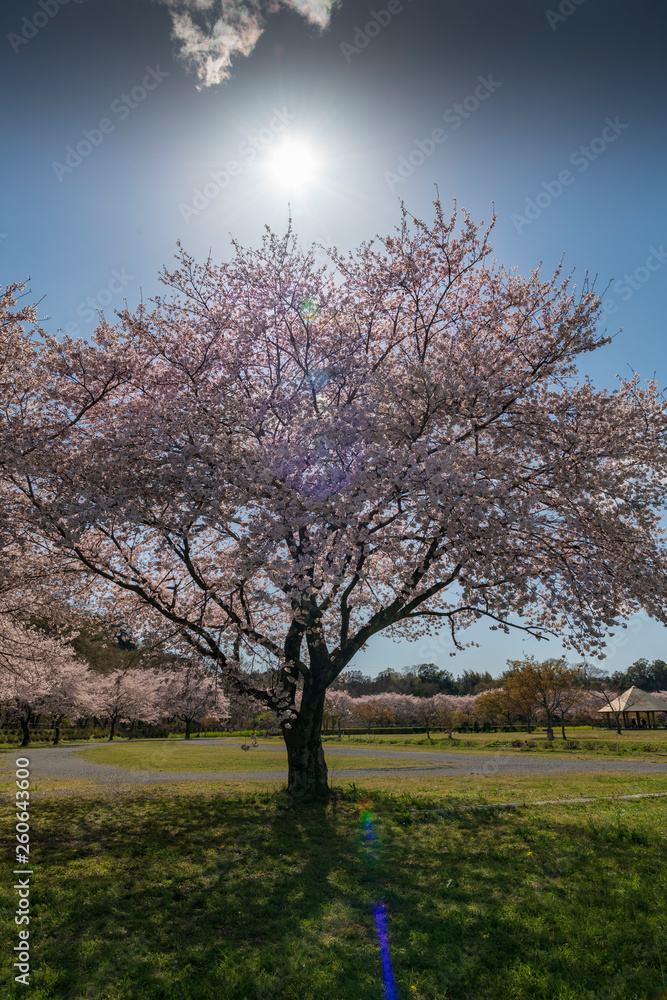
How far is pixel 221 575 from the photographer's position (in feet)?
44.8

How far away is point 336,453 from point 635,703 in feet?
217

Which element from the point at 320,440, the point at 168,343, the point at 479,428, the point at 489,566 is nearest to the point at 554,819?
the point at 489,566

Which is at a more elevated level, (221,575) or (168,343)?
(168,343)

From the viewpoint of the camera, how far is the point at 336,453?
11617 mm

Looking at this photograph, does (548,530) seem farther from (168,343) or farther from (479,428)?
(168,343)

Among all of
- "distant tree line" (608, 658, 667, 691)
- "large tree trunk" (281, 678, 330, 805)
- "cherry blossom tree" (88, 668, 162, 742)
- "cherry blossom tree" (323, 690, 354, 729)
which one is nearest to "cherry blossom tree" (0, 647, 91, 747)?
"cherry blossom tree" (88, 668, 162, 742)

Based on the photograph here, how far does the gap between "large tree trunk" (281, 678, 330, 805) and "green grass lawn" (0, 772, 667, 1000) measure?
1.38 metres

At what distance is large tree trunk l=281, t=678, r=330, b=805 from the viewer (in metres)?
13.1

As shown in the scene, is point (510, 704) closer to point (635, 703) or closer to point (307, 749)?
point (635, 703)

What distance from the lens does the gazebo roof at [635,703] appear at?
6178cm

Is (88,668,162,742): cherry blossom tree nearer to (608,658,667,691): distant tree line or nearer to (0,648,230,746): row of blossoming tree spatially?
(0,648,230,746): row of blossoming tree

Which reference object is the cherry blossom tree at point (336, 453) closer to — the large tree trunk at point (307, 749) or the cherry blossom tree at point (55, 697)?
the large tree trunk at point (307, 749)

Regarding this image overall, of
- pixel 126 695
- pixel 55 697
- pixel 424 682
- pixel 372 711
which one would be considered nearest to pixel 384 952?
pixel 55 697

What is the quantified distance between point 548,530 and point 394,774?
46.8 feet
